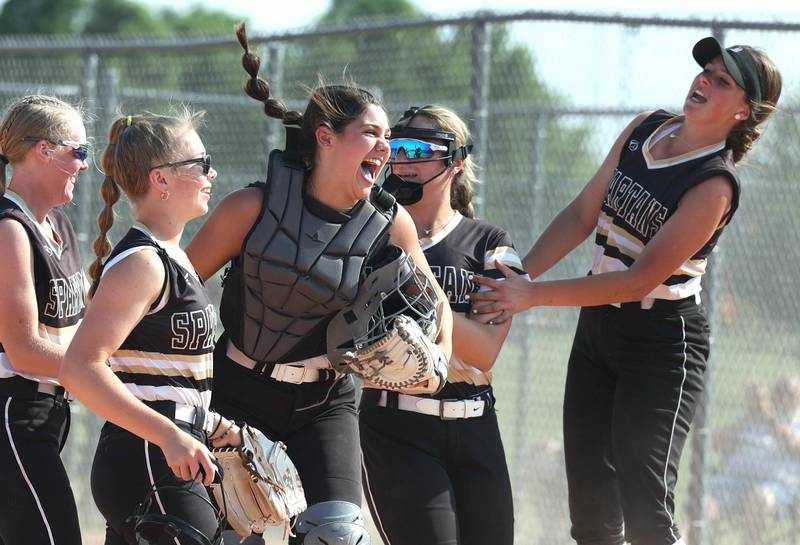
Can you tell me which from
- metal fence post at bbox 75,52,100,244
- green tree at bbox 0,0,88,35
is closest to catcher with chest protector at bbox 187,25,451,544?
metal fence post at bbox 75,52,100,244

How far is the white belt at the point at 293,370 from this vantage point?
3.61m

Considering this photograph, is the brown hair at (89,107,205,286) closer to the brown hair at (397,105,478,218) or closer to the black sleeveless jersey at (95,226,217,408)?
the black sleeveless jersey at (95,226,217,408)

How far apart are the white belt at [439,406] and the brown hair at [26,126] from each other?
1.45 meters

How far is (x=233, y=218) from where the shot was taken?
11.7 feet

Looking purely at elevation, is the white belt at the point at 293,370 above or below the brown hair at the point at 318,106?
below

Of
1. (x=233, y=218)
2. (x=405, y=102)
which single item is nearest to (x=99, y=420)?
(x=405, y=102)

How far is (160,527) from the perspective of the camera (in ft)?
10.3

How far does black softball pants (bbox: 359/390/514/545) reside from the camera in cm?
385

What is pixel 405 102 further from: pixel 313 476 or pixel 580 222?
pixel 313 476

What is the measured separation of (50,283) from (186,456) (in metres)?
1.06

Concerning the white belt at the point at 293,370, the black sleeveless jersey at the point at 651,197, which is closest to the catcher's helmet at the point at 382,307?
the white belt at the point at 293,370

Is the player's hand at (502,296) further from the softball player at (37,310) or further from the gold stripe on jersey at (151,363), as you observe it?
the softball player at (37,310)

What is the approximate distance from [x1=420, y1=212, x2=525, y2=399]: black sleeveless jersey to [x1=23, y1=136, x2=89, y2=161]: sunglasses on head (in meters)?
1.21

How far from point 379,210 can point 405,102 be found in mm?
4322
